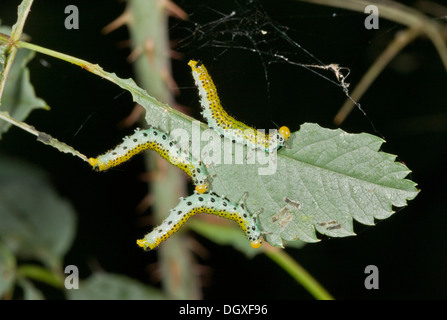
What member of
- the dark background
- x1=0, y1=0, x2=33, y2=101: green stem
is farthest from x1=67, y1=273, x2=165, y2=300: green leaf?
x1=0, y1=0, x2=33, y2=101: green stem

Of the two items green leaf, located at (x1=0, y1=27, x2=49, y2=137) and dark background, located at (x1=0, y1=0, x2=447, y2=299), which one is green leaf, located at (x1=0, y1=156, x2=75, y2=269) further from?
green leaf, located at (x1=0, y1=27, x2=49, y2=137)

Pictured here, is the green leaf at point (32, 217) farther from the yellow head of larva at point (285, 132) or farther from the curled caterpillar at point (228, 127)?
the yellow head of larva at point (285, 132)

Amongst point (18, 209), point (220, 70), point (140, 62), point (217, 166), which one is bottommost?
point (217, 166)

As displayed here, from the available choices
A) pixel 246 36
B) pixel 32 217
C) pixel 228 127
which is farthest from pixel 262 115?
Answer: pixel 32 217

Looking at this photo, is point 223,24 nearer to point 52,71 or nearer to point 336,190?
point 52,71

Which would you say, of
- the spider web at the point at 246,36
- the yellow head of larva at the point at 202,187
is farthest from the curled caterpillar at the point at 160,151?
the spider web at the point at 246,36

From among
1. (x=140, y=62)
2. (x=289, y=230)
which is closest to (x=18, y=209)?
(x=140, y=62)
